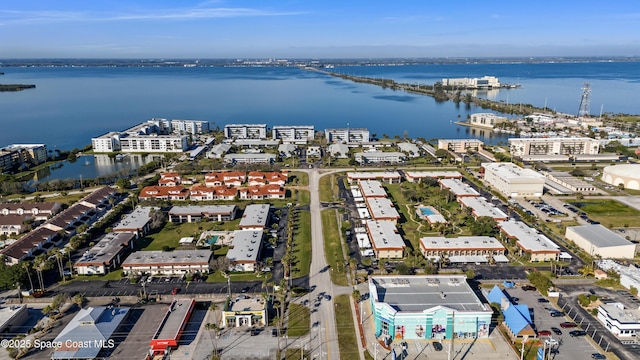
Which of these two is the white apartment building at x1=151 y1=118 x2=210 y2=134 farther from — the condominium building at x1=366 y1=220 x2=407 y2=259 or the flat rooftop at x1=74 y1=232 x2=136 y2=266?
the condominium building at x1=366 y1=220 x2=407 y2=259

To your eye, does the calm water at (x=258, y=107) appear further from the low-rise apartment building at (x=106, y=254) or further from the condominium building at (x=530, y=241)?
the low-rise apartment building at (x=106, y=254)

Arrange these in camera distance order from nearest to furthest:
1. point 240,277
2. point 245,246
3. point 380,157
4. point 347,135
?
point 240,277 → point 245,246 → point 380,157 → point 347,135

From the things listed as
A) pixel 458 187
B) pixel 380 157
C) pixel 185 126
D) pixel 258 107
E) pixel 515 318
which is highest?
pixel 258 107

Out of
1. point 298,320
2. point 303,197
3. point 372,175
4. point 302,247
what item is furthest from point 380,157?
point 298,320

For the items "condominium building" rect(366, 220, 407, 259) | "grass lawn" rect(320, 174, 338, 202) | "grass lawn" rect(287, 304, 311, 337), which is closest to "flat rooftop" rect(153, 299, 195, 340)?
"grass lawn" rect(287, 304, 311, 337)

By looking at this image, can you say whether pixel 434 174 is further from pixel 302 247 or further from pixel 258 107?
pixel 258 107
